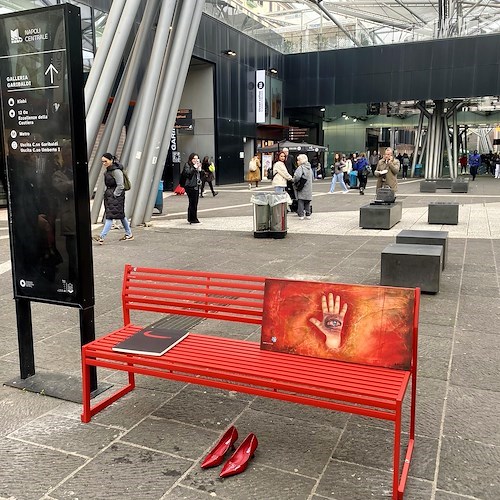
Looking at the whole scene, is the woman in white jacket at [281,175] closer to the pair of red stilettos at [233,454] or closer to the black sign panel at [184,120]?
the pair of red stilettos at [233,454]

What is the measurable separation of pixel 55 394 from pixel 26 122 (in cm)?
203

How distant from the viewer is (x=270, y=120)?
37656 millimetres

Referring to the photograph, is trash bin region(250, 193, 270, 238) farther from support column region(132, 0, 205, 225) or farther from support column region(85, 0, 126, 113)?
support column region(85, 0, 126, 113)

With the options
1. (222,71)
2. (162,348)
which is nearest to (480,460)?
(162,348)

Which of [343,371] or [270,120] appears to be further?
[270,120]

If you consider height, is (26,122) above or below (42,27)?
below

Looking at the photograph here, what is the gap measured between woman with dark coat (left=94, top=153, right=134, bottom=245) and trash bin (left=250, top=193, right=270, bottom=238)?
2.86 m

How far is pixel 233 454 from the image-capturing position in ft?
10.3

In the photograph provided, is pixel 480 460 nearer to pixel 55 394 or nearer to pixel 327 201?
pixel 55 394

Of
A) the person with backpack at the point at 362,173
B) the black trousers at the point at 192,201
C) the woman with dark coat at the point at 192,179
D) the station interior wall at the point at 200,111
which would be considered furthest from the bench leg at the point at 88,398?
the station interior wall at the point at 200,111

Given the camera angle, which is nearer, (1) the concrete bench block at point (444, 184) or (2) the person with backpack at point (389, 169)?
(2) the person with backpack at point (389, 169)

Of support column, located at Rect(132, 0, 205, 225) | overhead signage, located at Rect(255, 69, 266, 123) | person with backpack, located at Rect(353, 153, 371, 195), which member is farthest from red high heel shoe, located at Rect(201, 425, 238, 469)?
overhead signage, located at Rect(255, 69, 266, 123)

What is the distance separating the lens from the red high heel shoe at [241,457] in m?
2.96

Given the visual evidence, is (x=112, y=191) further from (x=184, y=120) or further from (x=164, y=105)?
(x=184, y=120)
